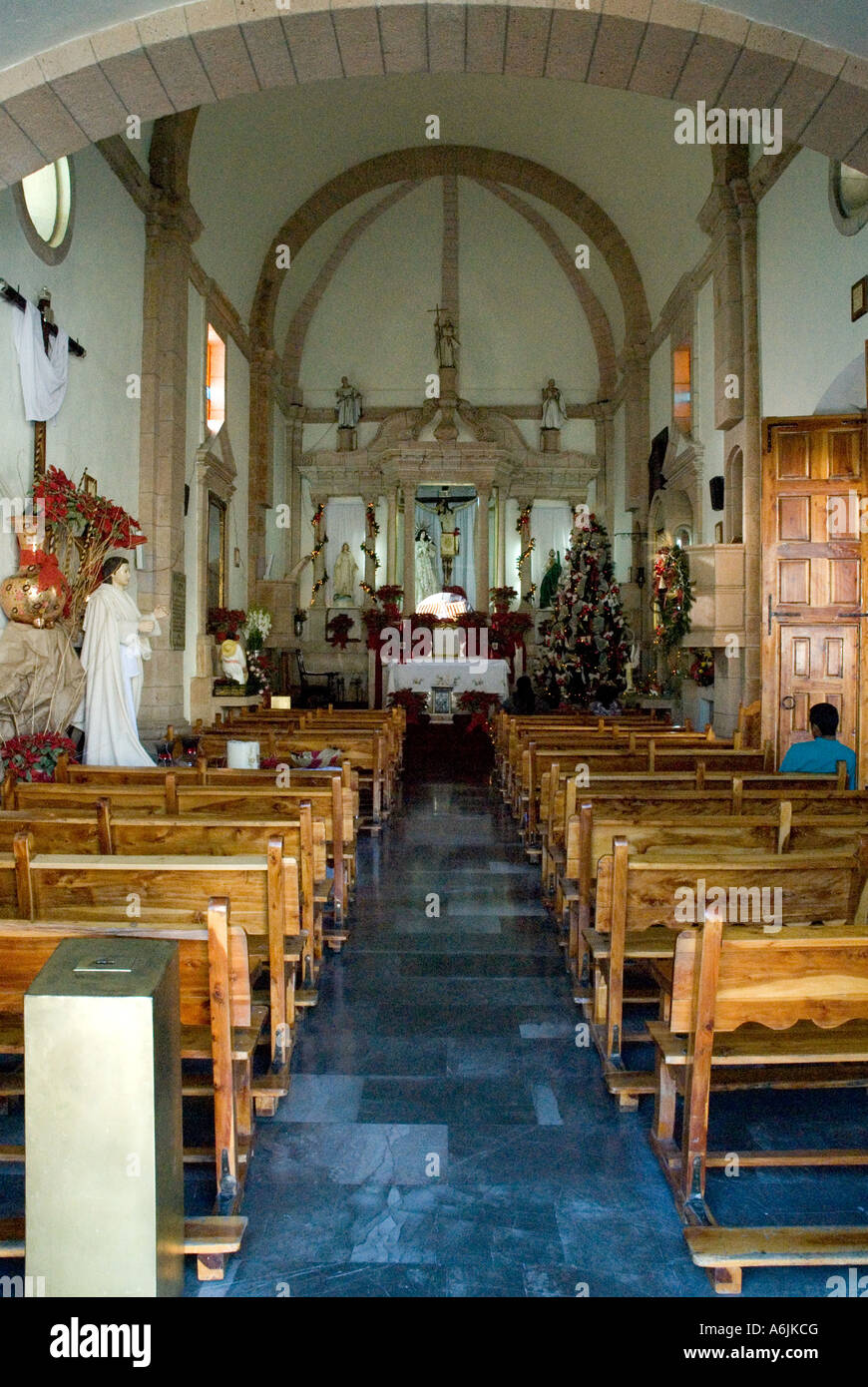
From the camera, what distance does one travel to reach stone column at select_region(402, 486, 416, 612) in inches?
767

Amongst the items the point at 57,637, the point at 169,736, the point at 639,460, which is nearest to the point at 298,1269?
the point at 57,637

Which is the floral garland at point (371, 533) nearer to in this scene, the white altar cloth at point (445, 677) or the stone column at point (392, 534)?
the stone column at point (392, 534)

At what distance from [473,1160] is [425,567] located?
58.9 feet

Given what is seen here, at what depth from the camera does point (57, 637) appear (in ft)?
24.9

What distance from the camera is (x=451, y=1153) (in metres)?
3.00

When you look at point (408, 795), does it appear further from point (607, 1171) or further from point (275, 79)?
point (607, 1171)

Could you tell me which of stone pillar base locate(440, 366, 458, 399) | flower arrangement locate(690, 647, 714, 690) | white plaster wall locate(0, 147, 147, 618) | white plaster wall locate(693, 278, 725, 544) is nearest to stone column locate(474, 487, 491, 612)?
stone pillar base locate(440, 366, 458, 399)

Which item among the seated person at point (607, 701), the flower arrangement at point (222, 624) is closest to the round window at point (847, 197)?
the seated person at point (607, 701)

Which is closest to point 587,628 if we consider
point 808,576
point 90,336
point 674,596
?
point 674,596

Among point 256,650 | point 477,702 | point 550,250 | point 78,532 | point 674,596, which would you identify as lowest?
point 477,702

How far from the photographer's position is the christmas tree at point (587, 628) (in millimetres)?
15398

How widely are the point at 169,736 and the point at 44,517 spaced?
2279mm

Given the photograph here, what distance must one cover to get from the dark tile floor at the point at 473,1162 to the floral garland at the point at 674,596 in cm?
848

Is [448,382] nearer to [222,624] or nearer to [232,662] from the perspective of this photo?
[222,624]
